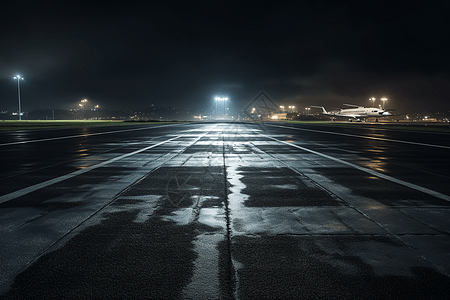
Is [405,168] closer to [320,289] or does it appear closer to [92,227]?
[320,289]

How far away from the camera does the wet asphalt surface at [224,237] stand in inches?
122

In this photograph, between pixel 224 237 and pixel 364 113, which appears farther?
pixel 364 113

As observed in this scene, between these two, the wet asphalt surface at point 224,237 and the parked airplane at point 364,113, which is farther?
the parked airplane at point 364,113

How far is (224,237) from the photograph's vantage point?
437 cm

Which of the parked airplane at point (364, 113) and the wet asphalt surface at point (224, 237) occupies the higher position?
the parked airplane at point (364, 113)

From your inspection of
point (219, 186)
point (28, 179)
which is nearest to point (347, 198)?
point (219, 186)

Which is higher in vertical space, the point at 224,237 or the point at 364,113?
the point at 364,113

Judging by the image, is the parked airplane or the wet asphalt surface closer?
the wet asphalt surface

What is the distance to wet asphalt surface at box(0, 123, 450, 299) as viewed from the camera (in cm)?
311

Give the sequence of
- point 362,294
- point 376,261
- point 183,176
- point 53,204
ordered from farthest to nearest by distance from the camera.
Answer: point 183,176, point 53,204, point 376,261, point 362,294

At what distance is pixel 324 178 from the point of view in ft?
28.9

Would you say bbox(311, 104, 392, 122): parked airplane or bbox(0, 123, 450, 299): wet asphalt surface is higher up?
bbox(311, 104, 392, 122): parked airplane

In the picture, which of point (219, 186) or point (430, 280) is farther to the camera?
point (219, 186)

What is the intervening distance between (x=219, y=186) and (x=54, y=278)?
4842 millimetres
